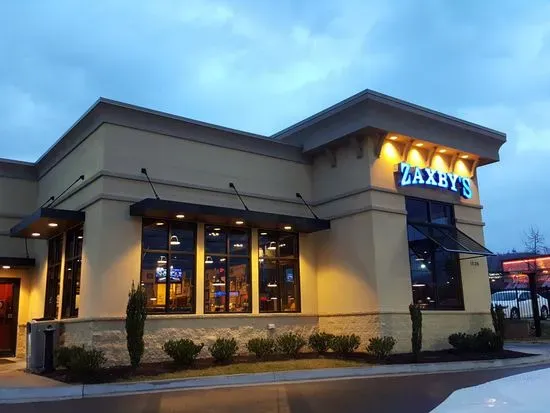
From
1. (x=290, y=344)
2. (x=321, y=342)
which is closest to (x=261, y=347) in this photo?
(x=290, y=344)

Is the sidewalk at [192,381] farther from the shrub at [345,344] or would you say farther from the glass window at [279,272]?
the glass window at [279,272]

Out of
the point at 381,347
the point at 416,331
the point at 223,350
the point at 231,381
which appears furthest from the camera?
the point at 416,331

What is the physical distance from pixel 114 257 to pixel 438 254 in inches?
438

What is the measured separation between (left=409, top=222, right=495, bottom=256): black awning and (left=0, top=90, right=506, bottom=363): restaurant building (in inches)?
2.8

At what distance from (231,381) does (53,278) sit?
8.90m

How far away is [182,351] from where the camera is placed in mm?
14742

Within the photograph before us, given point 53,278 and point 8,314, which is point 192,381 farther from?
point 8,314

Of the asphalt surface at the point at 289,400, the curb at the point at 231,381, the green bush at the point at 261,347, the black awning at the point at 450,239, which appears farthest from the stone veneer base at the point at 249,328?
the asphalt surface at the point at 289,400

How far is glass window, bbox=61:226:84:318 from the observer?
1684 centimetres

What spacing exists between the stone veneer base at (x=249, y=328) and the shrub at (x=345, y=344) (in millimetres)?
577

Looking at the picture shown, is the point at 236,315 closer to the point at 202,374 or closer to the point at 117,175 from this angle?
the point at 202,374

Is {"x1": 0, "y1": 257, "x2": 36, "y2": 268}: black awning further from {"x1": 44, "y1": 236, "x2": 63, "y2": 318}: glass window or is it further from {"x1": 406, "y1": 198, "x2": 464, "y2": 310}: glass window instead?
{"x1": 406, "y1": 198, "x2": 464, "y2": 310}: glass window

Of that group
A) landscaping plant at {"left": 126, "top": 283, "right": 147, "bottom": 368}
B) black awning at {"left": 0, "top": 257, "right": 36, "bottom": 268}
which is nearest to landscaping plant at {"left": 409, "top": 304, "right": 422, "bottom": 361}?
landscaping plant at {"left": 126, "top": 283, "right": 147, "bottom": 368}

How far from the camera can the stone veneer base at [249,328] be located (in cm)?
1523
